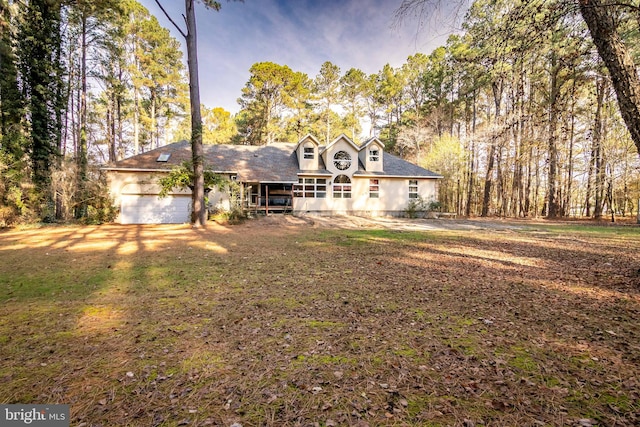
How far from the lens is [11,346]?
2.59 m

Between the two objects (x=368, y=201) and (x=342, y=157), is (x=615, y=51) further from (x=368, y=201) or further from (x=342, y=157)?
(x=342, y=157)

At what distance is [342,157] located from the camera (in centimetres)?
2106

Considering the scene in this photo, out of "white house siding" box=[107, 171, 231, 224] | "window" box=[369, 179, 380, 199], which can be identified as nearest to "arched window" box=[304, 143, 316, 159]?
"window" box=[369, 179, 380, 199]

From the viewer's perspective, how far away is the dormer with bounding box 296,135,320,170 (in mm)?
20828

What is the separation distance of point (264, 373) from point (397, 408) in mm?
1071

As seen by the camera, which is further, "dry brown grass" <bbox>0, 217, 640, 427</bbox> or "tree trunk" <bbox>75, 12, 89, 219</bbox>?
"tree trunk" <bbox>75, 12, 89, 219</bbox>

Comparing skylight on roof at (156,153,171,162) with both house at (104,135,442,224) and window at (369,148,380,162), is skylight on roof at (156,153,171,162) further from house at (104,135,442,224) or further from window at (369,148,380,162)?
window at (369,148,380,162)

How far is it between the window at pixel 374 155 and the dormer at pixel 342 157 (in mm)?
1357

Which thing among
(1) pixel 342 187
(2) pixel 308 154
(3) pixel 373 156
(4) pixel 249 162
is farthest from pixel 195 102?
(3) pixel 373 156

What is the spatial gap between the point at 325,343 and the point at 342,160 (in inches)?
756

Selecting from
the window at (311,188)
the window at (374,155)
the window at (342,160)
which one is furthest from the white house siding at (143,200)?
the window at (374,155)

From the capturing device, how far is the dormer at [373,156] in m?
21.5

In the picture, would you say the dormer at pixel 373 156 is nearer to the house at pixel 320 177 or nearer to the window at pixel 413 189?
the house at pixel 320 177

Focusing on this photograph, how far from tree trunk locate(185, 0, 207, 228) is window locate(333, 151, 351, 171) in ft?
35.0
